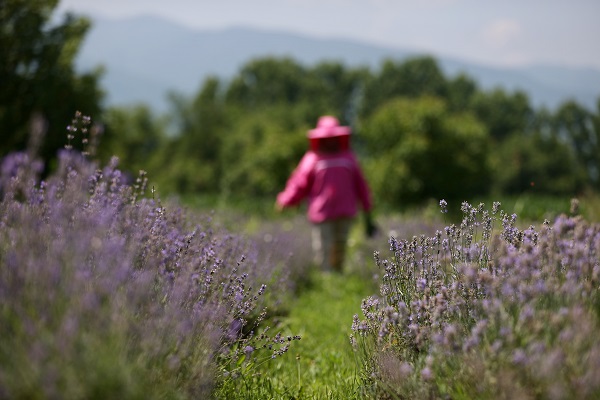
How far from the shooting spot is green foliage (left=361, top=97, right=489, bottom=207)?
24.7 metres

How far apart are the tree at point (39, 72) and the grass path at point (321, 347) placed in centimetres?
902

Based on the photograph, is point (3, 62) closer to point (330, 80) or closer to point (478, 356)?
point (478, 356)

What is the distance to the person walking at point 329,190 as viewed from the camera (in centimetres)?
725

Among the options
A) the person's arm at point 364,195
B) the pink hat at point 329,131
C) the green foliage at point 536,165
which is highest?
the pink hat at point 329,131

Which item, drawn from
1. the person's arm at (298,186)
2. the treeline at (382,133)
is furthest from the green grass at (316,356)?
the treeline at (382,133)

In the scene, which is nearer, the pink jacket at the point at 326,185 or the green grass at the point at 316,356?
the green grass at the point at 316,356

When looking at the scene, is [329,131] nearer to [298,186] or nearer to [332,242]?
[298,186]

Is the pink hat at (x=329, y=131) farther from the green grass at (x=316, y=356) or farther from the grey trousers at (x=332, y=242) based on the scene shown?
the green grass at (x=316, y=356)

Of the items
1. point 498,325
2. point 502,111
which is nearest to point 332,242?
point 498,325

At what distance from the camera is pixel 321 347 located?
13.1 ft

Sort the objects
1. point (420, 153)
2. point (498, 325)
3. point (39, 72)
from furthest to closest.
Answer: point (420, 153), point (39, 72), point (498, 325)

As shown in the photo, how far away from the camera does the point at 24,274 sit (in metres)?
1.55

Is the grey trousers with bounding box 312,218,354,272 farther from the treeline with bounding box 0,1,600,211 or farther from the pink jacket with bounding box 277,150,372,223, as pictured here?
the treeline with bounding box 0,1,600,211

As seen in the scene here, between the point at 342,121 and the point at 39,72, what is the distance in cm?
3736
